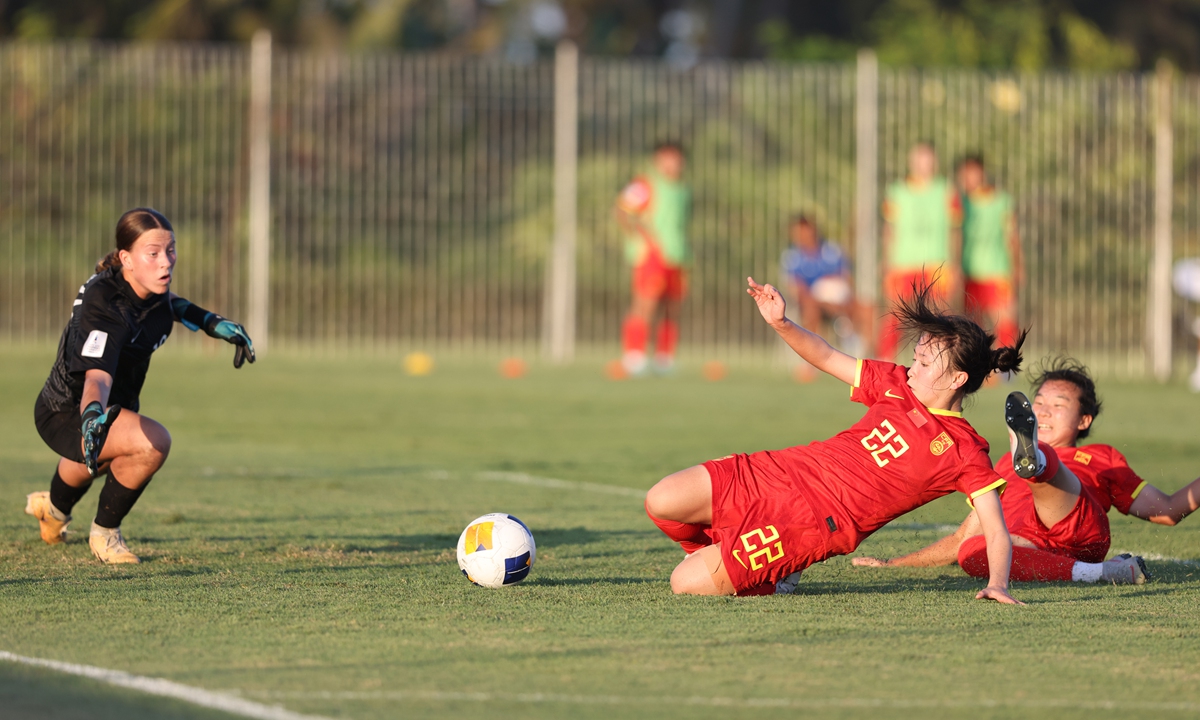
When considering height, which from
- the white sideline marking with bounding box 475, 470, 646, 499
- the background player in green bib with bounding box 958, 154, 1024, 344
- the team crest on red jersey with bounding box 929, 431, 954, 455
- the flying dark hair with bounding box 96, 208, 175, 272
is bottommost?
the white sideline marking with bounding box 475, 470, 646, 499

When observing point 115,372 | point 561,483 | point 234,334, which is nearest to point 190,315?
point 234,334

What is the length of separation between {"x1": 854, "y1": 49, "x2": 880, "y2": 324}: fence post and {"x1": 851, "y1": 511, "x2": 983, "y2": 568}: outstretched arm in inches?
493

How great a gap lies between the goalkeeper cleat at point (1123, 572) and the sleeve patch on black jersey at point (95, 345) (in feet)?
12.8

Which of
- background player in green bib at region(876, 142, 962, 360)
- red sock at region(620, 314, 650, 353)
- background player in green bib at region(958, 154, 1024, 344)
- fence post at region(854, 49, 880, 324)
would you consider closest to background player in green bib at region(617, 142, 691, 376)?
red sock at region(620, 314, 650, 353)

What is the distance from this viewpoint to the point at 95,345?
19.4ft

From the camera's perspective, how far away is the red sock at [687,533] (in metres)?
5.53

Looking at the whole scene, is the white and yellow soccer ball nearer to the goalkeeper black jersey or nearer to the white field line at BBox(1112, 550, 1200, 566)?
the goalkeeper black jersey

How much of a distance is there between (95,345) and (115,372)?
18 cm

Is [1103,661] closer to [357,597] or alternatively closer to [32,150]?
[357,597]

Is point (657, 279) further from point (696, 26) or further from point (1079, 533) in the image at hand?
point (696, 26)

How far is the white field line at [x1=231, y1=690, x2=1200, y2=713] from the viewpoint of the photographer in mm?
3838

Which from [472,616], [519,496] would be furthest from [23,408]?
[472,616]

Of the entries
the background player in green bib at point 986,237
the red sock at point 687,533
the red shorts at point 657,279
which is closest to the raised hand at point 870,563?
the red sock at point 687,533

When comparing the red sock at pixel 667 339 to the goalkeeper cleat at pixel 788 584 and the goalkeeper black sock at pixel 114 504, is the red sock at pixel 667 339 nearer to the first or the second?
the goalkeeper black sock at pixel 114 504
